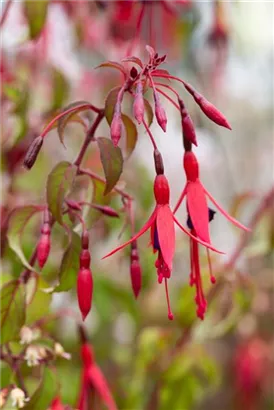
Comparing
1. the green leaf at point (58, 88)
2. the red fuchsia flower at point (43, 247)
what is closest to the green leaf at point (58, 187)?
the red fuchsia flower at point (43, 247)

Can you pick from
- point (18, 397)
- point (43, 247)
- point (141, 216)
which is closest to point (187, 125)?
point (43, 247)

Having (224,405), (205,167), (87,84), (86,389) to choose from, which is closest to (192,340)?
(86,389)

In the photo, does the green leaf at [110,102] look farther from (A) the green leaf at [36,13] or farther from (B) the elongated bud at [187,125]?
(A) the green leaf at [36,13]

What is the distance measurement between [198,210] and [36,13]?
326 mm

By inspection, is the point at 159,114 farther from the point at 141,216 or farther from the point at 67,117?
the point at 141,216

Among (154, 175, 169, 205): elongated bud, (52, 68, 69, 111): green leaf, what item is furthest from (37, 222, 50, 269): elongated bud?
(52, 68, 69, 111): green leaf

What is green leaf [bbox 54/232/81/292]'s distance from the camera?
0.63 m

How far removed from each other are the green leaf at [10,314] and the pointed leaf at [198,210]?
0.62 ft

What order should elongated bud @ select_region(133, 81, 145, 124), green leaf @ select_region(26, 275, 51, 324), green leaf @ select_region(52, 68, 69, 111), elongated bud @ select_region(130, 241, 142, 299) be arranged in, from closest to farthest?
elongated bud @ select_region(133, 81, 145, 124), elongated bud @ select_region(130, 241, 142, 299), green leaf @ select_region(26, 275, 51, 324), green leaf @ select_region(52, 68, 69, 111)

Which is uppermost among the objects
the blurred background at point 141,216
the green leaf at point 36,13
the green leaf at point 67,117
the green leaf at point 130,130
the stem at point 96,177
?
the green leaf at point 36,13

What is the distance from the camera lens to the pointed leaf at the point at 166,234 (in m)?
0.52

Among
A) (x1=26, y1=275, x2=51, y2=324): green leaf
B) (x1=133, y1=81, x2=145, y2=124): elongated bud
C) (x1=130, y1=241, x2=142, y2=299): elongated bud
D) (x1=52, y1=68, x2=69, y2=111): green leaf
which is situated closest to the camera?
(x1=133, y1=81, x2=145, y2=124): elongated bud

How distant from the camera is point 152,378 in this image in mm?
1194

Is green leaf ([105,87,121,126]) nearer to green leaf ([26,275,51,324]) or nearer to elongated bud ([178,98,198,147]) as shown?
elongated bud ([178,98,198,147])
